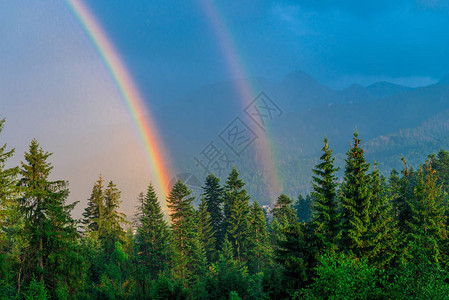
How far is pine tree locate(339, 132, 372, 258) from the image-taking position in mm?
25781

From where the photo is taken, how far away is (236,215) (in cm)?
5250

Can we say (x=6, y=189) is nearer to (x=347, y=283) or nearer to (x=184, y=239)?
(x=347, y=283)

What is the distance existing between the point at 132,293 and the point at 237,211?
27052 millimetres

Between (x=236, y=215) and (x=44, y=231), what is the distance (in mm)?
32025

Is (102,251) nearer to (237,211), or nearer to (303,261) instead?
(237,211)

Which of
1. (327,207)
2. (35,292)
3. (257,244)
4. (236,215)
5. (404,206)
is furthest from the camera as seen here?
(236,215)

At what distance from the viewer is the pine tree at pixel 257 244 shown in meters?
50.1

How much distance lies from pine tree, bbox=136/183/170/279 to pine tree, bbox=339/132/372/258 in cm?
2917

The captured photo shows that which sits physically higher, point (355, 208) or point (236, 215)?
point (236, 215)

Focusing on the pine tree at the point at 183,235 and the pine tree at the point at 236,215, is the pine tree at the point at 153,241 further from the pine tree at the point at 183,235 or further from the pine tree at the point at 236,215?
the pine tree at the point at 236,215

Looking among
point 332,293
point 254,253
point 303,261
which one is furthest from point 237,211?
point 332,293

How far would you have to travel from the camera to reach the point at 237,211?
51969mm

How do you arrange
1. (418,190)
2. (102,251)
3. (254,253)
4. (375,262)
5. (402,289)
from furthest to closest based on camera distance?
(254,253)
(102,251)
(418,190)
(375,262)
(402,289)

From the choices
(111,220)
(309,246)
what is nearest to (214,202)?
(111,220)
